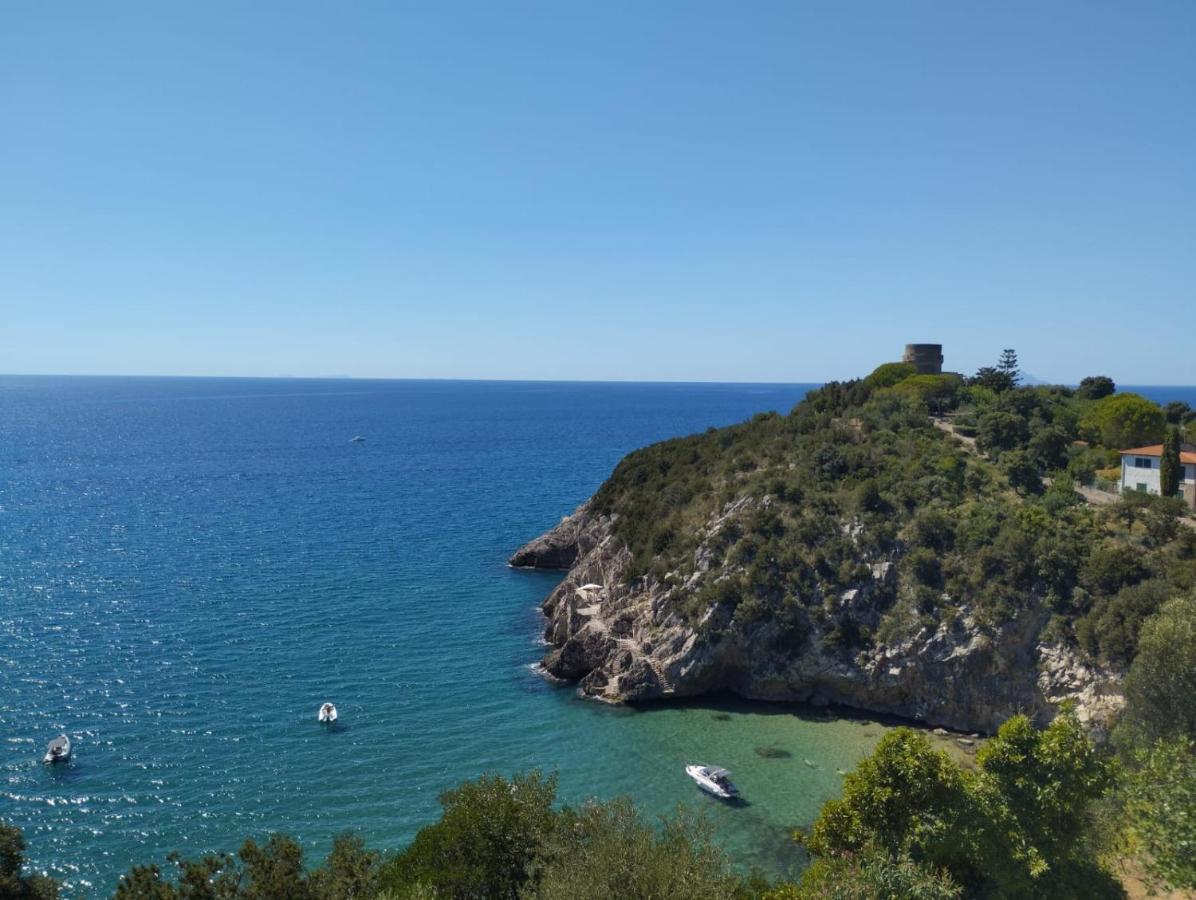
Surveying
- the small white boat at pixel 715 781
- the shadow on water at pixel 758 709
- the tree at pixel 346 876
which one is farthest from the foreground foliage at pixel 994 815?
the shadow on water at pixel 758 709

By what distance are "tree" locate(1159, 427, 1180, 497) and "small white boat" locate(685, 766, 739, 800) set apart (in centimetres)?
3324

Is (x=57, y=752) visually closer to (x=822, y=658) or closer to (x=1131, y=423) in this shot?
(x=822, y=658)

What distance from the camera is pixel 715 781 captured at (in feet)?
99.4

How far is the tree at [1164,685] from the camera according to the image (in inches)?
1022

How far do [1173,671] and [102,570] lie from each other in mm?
68937

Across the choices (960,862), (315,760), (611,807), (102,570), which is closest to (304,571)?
(102,570)

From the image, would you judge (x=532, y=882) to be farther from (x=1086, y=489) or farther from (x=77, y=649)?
(x=1086, y=489)

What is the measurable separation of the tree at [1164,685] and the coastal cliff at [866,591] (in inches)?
142

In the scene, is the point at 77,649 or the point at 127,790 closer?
the point at 127,790

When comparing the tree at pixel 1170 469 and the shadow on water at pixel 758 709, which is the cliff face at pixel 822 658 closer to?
the shadow on water at pixel 758 709

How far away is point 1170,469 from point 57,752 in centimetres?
6066

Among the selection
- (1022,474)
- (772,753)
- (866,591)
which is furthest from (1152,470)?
(772,753)

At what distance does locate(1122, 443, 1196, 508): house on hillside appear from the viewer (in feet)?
141

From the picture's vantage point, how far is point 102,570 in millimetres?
57719
